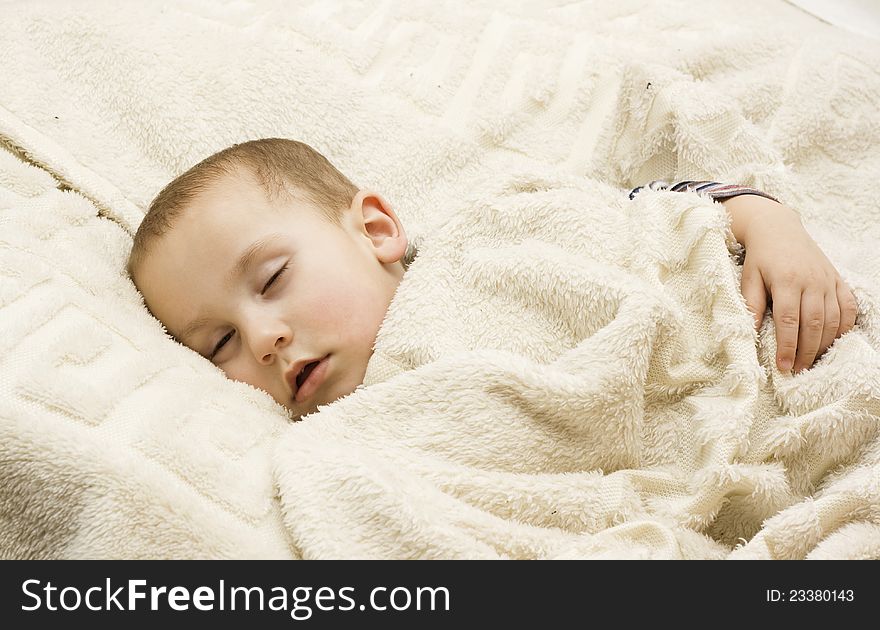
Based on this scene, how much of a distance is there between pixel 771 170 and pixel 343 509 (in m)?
0.86

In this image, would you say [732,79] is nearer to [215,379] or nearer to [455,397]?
[455,397]

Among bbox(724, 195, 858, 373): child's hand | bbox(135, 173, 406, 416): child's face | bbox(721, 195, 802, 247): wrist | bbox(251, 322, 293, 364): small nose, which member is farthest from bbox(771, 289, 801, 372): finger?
bbox(251, 322, 293, 364): small nose

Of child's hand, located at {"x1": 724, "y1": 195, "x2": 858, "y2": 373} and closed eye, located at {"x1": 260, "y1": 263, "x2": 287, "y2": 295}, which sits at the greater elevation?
child's hand, located at {"x1": 724, "y1": 195, "x2": 858, "y2": 373}

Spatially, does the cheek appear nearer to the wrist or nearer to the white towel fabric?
the white towel fabric

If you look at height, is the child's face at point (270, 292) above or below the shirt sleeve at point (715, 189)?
below

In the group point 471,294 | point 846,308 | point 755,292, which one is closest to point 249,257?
point 471,294

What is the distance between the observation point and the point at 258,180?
41.3 inches

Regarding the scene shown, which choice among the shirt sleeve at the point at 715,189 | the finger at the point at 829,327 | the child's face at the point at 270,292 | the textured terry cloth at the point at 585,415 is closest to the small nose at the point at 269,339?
the child's face at the point at 270,292

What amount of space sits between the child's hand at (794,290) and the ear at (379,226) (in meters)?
0.45

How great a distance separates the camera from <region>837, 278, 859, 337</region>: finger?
37.5 inches

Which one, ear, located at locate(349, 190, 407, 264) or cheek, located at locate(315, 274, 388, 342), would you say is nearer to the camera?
cheek, located at locate(315, 274, 388, 342)

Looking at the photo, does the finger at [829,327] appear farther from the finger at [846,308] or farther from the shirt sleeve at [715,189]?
the shirt sleeve at [715,189]

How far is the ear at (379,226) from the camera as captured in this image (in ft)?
3.56

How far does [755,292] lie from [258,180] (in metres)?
0.64
